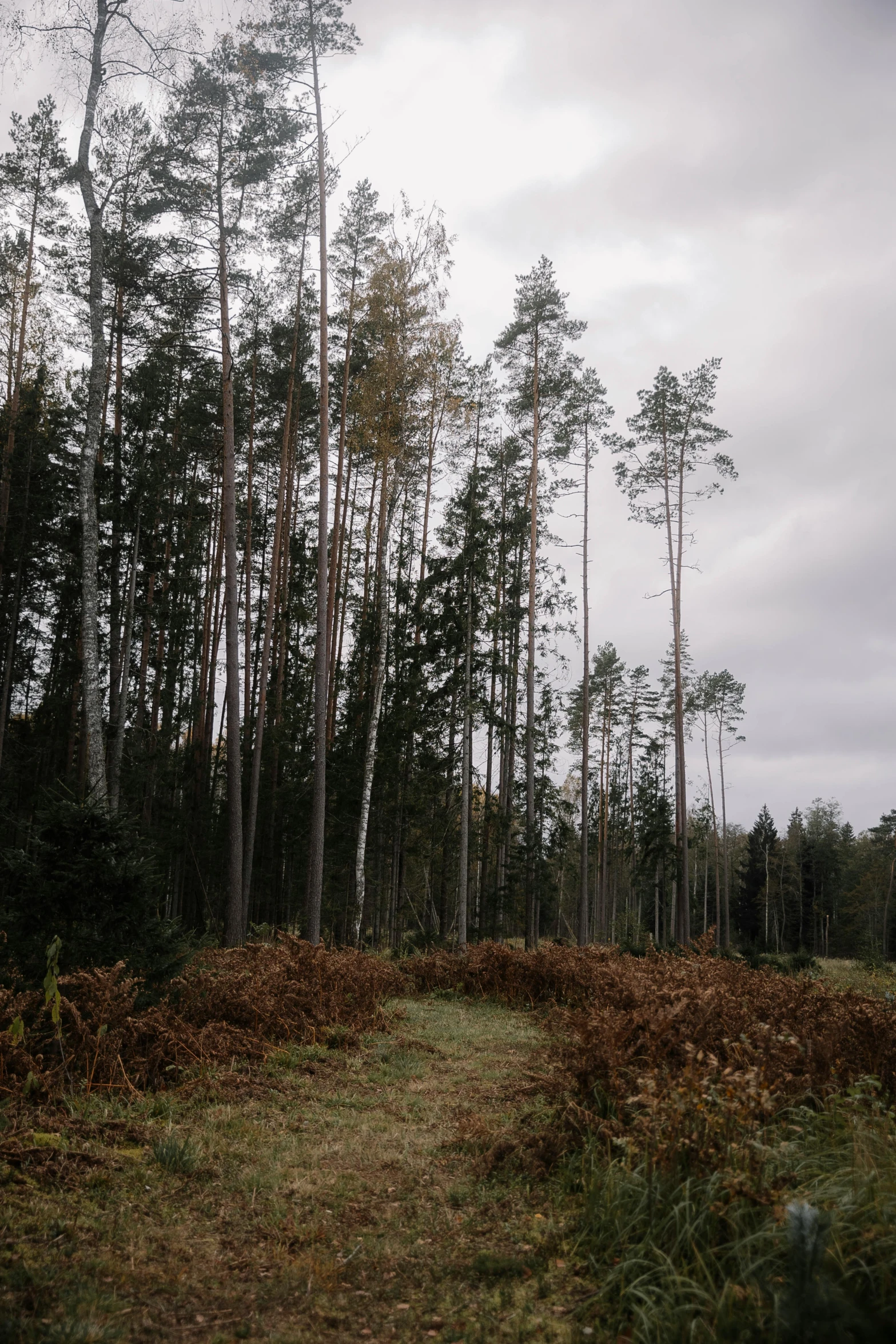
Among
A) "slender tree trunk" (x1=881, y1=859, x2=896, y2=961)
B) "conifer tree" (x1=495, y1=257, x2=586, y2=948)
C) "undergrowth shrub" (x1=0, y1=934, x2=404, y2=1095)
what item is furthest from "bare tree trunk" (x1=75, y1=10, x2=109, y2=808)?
"slender tree trunk" (x1=881, y1=859, x2=896, y2=961)

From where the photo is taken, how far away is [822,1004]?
5.35 meters

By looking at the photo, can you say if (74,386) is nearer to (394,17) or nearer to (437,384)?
(437,384)

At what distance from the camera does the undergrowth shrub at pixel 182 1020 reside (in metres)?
4.96

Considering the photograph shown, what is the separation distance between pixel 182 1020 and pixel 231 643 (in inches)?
302

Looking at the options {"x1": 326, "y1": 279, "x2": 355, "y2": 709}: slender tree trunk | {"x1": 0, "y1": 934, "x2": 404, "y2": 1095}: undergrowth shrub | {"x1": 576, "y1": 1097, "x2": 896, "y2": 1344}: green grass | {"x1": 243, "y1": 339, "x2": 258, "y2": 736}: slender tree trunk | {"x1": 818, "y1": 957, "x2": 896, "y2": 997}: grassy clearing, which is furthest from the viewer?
{"x1": 243, "y1": 339, "x2": 258, "y2": 736}: slender tree trunk

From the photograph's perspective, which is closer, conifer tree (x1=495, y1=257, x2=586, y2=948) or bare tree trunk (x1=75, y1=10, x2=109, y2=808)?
bare tree trunk (x1=75, y1=10, x2=109, y2=808)

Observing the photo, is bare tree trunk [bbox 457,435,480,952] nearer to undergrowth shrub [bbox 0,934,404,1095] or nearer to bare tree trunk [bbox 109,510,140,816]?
bare tree trunk [bbox 109,510,140,816]

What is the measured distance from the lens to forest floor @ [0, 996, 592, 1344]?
8.90 feet

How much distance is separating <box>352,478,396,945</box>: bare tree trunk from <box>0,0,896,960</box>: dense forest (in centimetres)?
10

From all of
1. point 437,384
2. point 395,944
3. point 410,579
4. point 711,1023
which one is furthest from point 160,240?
point 395,944

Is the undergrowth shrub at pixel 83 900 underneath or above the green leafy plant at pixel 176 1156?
above

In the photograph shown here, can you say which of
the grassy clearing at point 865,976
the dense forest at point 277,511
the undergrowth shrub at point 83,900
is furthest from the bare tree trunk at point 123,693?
the grassy clearing at point 865,976

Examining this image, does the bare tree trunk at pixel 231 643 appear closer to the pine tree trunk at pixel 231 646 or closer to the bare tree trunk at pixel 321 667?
the pine tree trunk at pixel 231 646

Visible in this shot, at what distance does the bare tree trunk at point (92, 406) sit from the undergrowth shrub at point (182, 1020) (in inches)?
195
